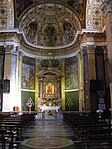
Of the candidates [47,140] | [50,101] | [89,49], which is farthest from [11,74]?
[47,140]

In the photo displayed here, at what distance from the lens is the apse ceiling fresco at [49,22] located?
22.5 metres

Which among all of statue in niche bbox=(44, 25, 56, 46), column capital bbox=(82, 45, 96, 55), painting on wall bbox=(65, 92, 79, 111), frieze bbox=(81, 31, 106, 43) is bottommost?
painting on wall bbox=(65, 92, 79, 111)

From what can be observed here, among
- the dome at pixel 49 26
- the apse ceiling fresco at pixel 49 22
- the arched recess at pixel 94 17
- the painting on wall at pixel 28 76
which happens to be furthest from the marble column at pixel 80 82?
the painting on wall at pixel 28 76

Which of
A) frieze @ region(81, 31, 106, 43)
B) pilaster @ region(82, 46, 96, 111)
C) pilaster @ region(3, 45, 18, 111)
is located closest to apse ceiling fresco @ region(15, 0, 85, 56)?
frieze @ region(81, 31, 106, 43)

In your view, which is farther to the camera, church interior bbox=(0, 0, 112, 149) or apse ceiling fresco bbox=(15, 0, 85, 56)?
apse ceiling fresco bbox=(15, 0, 85, 56)

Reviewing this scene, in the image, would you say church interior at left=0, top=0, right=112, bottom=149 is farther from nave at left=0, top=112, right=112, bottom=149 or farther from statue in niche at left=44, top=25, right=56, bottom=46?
nave at left=0, top=112, right=112, bottom=149

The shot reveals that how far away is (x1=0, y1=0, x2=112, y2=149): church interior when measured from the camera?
800 inches

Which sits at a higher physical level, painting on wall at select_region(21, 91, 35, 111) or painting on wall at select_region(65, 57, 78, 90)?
painting on wall at select_region(65, 57, 78, 90)

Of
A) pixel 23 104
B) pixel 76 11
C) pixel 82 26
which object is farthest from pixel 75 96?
pixel 76 11

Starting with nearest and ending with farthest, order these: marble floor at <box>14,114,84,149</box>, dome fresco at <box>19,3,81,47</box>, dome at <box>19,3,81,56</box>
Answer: marble floor at <box>14,114,84,149</box>
dome at <box>19,3,81,56</box>
dome fresco at <box>19,3,81,47</box>

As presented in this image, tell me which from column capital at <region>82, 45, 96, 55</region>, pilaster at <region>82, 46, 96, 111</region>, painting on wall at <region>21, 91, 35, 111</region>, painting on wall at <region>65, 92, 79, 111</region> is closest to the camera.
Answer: pilaster at <region>82, 46, 96, 111</region>

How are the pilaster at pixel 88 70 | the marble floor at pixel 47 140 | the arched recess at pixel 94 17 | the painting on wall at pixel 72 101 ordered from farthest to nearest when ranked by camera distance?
the painting on wall at pixel 72 101, the arched recess at pixel 94 17, the pilaster at pixel 88 70, the marble floor at pixel 47 140

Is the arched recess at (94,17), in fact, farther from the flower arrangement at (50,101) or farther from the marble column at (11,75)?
the flower arrangement at (50,101)

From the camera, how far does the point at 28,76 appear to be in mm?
26031
